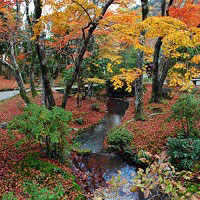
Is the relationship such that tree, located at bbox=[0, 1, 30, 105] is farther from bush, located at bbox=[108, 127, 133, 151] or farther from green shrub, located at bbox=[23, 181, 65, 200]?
green shrub, located at bbox=[23, 181, 65, 200]

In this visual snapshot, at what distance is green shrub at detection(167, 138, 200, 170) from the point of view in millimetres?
6105

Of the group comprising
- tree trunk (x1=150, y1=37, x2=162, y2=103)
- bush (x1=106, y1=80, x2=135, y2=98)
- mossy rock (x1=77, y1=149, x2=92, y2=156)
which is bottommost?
mossy rock (x1=77, y1=149, x2=92, y2=156)

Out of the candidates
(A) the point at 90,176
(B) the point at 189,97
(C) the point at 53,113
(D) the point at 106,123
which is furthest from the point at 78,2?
(D) the point at 106,123

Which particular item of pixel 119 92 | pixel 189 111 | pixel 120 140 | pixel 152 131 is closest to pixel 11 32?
pixel 120 140

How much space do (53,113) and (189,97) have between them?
4625 millimetres

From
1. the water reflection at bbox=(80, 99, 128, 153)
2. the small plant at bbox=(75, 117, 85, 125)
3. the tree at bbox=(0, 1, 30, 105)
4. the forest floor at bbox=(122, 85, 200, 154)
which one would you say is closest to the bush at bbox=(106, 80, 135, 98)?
the water reflection at bbox=(80, 99, 128, 153)

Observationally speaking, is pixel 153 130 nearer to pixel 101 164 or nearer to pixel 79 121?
pixel 101 164

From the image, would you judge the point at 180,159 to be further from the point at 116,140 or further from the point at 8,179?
the point at 8,179

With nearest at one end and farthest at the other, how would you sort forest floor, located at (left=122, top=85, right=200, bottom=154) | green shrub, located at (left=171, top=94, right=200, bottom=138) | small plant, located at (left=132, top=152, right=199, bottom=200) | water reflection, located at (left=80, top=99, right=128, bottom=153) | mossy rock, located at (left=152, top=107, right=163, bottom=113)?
small plant, located at (left=132, top=152, right=199, bottom=200) → green shrub, located at (left=171, top=94, right=200, bottom=138) → forest floor, located at (left=122, top=85, right=200, bottom=154) → water reflection, located at (left=80, top=99, right=128, bottom=153) → mossy rock, located at (left=152, top=107, right=163, bottom=113)

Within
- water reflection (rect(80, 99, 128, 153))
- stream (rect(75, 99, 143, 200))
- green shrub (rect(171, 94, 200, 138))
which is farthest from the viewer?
water reflection (rect(80, 99, 128, 153))

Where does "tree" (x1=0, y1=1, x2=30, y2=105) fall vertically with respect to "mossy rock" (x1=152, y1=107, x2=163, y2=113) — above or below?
above

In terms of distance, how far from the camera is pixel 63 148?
6.09 metres

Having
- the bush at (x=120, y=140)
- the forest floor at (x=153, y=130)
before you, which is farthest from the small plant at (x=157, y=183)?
the bush at (x=120, y=140)

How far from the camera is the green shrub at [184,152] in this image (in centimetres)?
611
